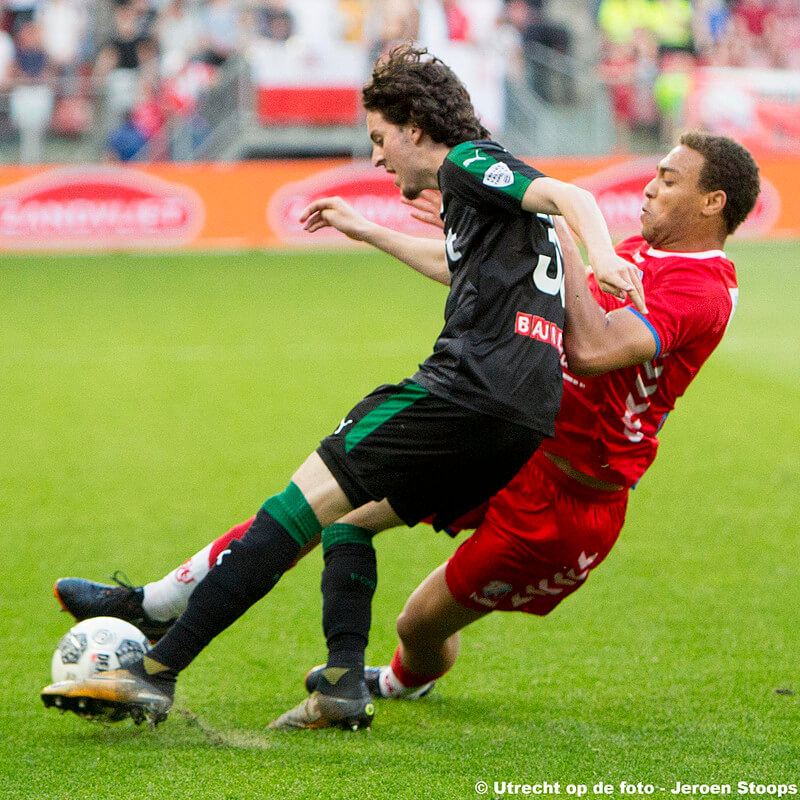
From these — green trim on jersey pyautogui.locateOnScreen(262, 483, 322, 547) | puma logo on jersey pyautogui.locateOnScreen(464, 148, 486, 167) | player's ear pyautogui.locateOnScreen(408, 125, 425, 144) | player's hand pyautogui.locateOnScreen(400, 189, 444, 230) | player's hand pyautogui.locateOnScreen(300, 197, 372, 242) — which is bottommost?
green trim on jersey pyautogui.locateOnScreen(262, 483, 322, 547)

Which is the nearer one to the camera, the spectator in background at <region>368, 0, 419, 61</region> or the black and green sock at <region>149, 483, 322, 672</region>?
the black and green sock at <region>149, 483, 322, 672</region>

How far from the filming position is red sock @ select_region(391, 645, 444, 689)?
3.99 meters

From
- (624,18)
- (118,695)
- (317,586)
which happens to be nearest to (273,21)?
(624,18)

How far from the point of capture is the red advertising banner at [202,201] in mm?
15961

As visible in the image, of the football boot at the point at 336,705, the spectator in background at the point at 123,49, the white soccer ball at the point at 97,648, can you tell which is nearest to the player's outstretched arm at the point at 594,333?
the football boot at the point at 336,705

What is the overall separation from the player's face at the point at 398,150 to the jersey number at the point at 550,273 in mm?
401

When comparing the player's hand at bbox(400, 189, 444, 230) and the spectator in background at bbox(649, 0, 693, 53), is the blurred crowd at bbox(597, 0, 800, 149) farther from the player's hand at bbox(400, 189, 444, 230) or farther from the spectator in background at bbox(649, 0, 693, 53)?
the player's hand at bbox(400, 189, 444, 230)

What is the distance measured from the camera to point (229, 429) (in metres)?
8.12

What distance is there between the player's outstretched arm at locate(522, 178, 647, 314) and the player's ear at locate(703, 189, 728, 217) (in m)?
0.80

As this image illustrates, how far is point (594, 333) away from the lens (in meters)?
3.30

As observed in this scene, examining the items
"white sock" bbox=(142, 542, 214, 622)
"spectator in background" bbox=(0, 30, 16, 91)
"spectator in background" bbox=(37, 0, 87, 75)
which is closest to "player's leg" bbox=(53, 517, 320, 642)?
"white sock" bbox=(142, 542, 214, 622)

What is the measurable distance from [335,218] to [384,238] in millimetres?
169

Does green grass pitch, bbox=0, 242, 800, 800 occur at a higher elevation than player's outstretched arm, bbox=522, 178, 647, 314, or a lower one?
lower

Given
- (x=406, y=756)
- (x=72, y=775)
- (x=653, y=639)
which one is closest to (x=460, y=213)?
(x=406, y=756)
